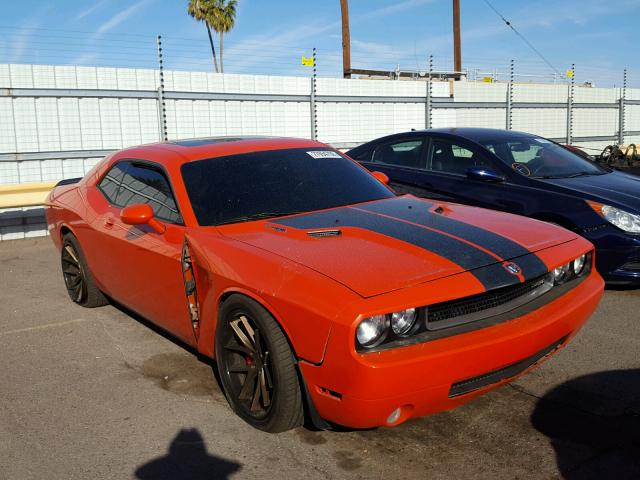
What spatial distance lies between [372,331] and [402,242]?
0.68 meters

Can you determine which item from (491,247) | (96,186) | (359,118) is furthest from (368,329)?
(359,118)

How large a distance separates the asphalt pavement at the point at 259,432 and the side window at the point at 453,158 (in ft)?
7.30

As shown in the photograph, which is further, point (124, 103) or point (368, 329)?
point (124, 103)

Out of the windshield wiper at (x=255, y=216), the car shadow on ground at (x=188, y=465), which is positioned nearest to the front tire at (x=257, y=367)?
the car shadow on ground at (x=188, y=465)

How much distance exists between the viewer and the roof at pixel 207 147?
4.20 meters

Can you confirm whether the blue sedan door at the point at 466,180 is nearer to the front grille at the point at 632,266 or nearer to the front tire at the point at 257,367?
the front grille at the point at 632,266

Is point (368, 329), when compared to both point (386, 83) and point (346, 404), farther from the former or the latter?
point (386, 83)

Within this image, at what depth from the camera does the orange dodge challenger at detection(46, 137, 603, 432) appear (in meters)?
2.65

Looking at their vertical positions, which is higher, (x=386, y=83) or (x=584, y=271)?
(x=386, y=83)

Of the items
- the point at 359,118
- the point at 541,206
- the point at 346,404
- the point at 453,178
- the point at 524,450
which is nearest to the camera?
the point at 346,404

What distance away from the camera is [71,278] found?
5598 mm

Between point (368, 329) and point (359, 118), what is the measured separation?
11.0 m

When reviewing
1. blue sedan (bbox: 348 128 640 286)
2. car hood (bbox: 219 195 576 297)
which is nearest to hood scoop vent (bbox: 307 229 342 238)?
car hood (bbox: 219 195 576 297)

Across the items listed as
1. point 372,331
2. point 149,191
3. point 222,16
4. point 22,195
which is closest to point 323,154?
point 149,191
